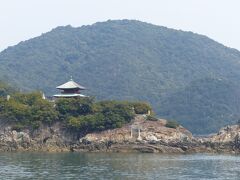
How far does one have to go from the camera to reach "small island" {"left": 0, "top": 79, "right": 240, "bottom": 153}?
8750 centimetres

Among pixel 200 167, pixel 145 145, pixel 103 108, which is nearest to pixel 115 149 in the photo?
pixel 145 145

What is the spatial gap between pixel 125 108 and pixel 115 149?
27.4 feet

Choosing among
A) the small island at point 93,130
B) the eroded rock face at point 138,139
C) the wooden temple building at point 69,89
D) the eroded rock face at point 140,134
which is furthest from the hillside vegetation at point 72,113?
the wooden temple building at point 69,89

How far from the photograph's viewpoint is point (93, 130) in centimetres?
9150

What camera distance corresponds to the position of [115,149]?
86.4 meters

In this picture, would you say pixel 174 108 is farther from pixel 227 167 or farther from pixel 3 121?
pixel 227 167

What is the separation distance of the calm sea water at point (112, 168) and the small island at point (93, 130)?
14845 mm

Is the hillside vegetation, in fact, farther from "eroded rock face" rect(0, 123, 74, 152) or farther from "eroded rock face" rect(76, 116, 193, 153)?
"eroded rock face" rect(76, 116, 193, 153)

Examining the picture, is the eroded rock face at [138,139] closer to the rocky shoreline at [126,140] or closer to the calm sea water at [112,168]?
the rocky shoreline at [126,140]

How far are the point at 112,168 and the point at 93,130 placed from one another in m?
32.7

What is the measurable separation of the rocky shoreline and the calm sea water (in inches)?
557

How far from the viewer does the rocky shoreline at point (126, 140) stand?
285 feet

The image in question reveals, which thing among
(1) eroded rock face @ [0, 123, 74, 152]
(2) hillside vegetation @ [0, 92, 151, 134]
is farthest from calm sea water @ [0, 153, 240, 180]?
(2) hillside vegetation @ [0, 92, 151, 134]

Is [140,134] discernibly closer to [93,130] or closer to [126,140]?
[126,140]
